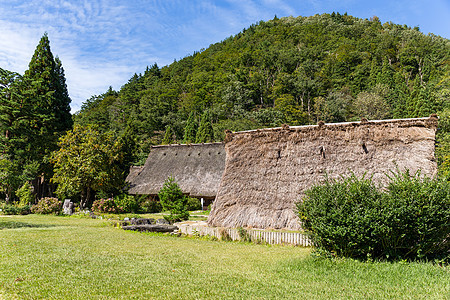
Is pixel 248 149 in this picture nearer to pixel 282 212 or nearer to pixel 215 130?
pixel 282 212

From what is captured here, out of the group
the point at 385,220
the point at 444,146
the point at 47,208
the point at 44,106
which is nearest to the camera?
the point at 385,220

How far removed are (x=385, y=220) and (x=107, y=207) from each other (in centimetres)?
1871

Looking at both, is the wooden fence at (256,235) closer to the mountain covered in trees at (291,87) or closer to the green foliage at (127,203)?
the green foliage at (127,203)

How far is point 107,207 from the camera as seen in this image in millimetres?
20844

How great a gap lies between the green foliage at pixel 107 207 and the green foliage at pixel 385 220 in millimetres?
16972

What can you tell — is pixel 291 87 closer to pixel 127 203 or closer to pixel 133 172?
pixel 133 172

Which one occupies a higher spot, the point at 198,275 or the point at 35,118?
the point at 35,118

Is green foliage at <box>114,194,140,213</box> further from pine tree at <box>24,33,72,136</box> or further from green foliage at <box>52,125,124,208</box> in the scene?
pine tree at <box>24,33,72,136</box>

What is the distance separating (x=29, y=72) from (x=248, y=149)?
26.9 meters

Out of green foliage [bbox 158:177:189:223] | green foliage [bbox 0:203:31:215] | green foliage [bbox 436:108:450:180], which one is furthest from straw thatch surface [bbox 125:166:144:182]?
green foliage [bbox 436:108:450:180]

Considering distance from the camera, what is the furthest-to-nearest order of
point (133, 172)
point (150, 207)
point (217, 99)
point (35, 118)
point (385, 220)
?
point (217, 99), point (133, 172), point (35, 118), point (150, 207), point (385, 220)

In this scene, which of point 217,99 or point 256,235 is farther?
point 217,99

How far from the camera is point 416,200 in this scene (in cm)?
627

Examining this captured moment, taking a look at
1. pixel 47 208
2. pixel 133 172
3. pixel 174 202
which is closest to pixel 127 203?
pixel 47 208
